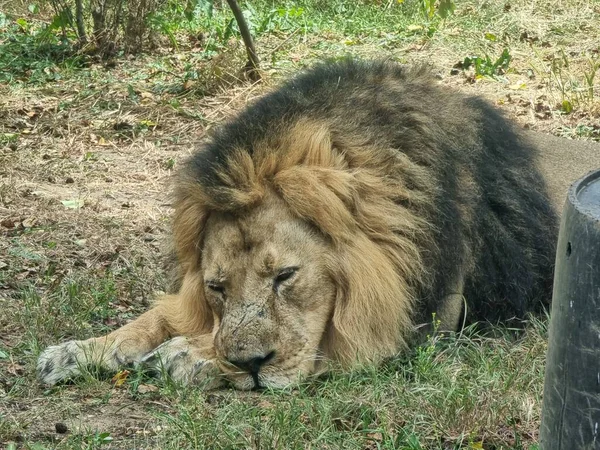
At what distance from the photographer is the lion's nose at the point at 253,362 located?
181 inches

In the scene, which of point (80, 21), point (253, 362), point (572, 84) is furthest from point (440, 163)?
point (80, 21)

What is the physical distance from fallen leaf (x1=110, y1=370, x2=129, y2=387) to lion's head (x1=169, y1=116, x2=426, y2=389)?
461 mm

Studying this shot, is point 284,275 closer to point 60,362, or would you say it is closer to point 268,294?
point 268,294

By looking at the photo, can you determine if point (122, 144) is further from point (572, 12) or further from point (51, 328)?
point (572, 12)

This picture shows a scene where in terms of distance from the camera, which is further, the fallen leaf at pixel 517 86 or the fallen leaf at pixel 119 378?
the fallen leaf at pixel 517 86

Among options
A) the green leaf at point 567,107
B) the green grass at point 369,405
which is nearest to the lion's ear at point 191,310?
the green grass at point 369,405

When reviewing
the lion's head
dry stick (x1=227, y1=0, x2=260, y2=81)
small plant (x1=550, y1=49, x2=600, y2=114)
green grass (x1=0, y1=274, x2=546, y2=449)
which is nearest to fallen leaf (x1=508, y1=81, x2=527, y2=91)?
small plant (x1=550, y1=49, x2=600, y2=114)

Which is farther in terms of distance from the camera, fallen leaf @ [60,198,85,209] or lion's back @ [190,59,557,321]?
fallen leaf @ [60,198,85,209]

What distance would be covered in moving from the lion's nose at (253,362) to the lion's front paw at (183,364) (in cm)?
14

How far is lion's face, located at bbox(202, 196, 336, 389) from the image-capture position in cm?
463

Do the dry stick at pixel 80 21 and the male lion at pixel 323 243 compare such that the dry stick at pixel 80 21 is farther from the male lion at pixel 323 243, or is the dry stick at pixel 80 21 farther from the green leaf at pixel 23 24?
the male lion at pixel 323 243

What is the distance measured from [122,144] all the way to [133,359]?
4.78 metres

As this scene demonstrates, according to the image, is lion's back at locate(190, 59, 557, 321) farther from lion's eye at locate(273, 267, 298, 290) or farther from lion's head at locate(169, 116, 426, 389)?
lion's eye at locate(273, 267, 298, 290)

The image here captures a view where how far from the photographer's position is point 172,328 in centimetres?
526
